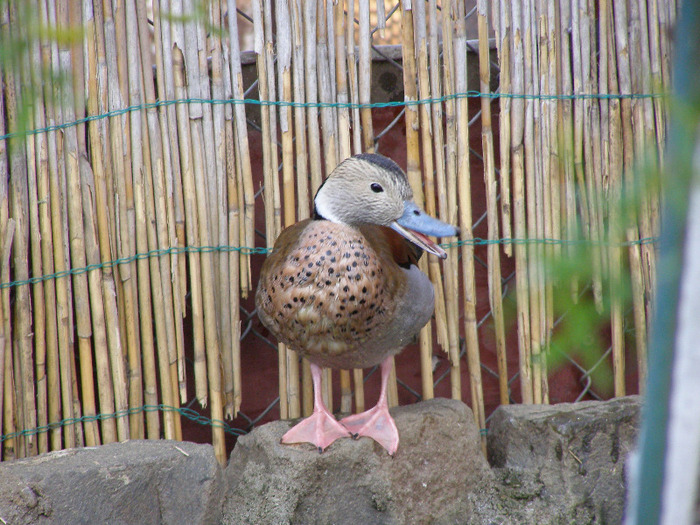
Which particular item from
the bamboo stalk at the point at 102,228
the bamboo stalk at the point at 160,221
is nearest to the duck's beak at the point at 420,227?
the bamboo stalk at the point at 160,221

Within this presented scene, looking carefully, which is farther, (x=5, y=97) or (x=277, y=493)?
(x=5, y=97)

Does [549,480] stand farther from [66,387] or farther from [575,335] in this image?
[575,335]

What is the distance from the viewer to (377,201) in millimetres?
2125

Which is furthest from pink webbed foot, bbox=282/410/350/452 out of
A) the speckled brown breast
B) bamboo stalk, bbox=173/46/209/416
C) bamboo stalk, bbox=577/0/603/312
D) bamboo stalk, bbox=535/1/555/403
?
bamboo stalk, bbox=577/0/603/312

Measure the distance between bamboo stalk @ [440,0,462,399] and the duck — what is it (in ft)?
0.99

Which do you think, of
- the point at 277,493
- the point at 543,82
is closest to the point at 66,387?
the point at 277,493

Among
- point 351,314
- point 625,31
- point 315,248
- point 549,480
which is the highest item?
point 625,31

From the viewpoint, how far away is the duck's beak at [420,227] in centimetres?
209

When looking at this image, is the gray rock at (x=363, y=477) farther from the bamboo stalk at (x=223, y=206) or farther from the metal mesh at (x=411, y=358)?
the metal mesh at (x=411, y=358)

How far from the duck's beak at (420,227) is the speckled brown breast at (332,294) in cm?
10

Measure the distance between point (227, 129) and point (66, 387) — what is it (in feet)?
3.32

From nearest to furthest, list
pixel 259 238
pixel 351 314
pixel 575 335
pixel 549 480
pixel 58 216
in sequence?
pixel 575 335 → pixel 351 314 → pixel 549 480 → pixel 58 216 → pixel 259 238

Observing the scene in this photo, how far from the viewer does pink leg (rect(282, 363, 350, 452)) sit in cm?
214

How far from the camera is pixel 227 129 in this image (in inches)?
96.0
